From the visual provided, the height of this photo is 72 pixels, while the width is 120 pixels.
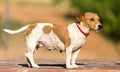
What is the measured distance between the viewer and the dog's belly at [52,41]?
931cm

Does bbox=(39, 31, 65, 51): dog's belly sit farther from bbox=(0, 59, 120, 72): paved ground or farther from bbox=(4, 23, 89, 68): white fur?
bbox=(0, 59, 120, 72): paved ground

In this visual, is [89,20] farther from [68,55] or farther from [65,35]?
[68,55]

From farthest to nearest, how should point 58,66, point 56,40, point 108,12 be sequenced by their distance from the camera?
point 108,12
point 58,66
point 56,40

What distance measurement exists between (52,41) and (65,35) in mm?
245

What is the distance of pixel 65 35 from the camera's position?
9250 millimetres

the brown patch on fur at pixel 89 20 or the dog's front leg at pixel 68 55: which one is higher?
the brown patch on fur at pixel 89 20

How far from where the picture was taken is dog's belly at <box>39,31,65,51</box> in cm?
931

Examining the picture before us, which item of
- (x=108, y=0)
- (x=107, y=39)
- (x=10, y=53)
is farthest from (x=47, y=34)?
(x=107, y=39)

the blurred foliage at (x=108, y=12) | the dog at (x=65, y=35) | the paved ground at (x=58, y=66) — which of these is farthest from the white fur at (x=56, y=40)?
the blurred foliage at (x=108, y=12)

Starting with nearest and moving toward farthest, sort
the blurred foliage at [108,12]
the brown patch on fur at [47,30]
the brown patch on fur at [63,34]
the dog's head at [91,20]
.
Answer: the dog's head at [91,20], the brown patch on fur at [63,34], the brown patch on fur at [47,30], the blurred foliage at [108,12]

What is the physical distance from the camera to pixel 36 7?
48812mm

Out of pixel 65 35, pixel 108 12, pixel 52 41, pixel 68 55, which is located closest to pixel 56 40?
pixel 52 41

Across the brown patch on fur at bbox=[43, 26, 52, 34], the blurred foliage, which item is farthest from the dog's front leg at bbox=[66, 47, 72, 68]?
the blurred foliage

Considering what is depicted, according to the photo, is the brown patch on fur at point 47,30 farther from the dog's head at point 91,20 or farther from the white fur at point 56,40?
the dog's head at point 91,20
